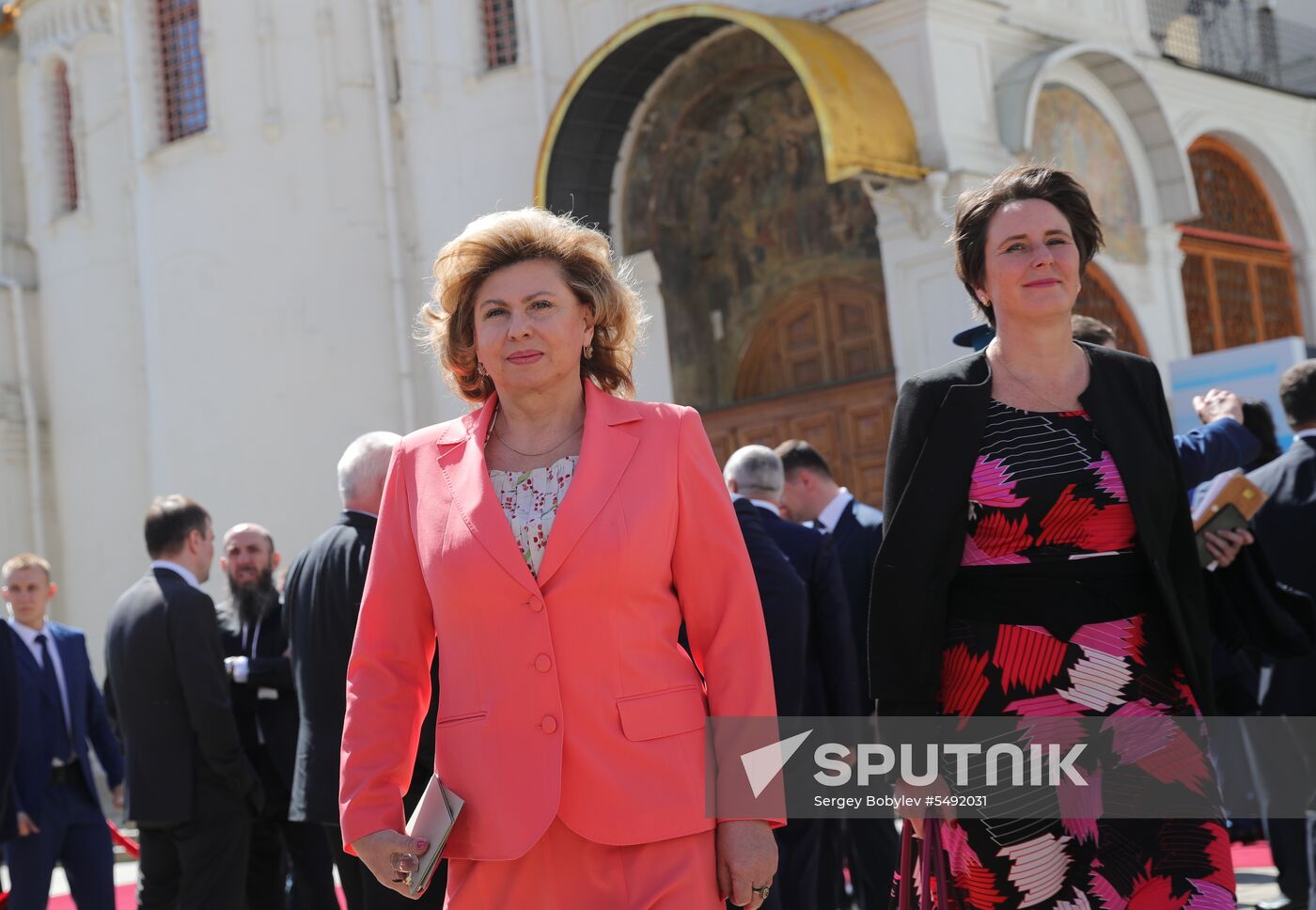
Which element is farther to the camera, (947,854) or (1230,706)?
(1230,706)

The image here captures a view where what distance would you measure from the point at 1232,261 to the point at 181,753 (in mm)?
13330

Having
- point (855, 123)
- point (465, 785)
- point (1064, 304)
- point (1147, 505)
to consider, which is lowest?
point (465, 785)

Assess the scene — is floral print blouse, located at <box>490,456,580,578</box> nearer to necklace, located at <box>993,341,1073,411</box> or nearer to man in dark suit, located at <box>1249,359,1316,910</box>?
necklace, located at <box>993,341,1073,411</box>

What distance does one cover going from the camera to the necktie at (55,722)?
26.5 feet

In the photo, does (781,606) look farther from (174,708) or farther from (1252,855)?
(1252,855)

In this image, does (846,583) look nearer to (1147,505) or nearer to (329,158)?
(1147,505)

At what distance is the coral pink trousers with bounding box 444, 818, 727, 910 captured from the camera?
313 centimetres

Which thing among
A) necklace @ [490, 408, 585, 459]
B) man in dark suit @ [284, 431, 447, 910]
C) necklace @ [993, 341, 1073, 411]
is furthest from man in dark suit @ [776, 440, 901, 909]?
necklace @ [490, 408, 585, 459]

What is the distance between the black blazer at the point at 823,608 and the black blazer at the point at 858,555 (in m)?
0.57

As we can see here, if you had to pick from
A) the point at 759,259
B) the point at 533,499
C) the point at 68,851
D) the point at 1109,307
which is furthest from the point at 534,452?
the point at 1109,307

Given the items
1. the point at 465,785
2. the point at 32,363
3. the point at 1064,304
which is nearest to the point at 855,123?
the point at 1064,304

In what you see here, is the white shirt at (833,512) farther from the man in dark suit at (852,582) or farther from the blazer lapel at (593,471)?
the blazer lapel at (593,471)

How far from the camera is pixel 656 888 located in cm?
312

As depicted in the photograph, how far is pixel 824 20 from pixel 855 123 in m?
1.69
